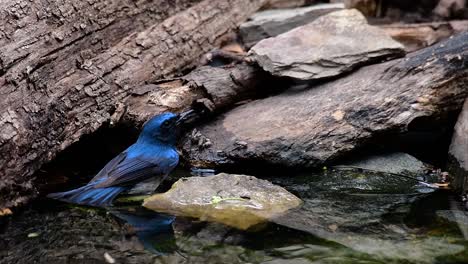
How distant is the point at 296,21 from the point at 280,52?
1052 millimetres

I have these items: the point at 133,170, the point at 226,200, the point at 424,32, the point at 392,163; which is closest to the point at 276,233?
the point at 226,200

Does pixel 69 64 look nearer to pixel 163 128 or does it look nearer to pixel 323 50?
pixel 163 128

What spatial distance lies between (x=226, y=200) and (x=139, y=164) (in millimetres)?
717

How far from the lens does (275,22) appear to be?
18.6 ft

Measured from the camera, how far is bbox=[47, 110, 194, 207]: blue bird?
3859mm

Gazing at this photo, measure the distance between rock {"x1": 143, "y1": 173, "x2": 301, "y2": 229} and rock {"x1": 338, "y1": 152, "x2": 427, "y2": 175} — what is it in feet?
2.62

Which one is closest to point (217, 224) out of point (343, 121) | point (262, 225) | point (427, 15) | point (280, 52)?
point (262, 225)

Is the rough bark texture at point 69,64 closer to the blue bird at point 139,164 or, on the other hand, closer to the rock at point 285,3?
the blue bird at point 139,164

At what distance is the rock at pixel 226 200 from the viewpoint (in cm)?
362

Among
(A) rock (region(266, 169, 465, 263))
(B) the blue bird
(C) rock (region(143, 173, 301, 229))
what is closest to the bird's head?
(B) the blue bird

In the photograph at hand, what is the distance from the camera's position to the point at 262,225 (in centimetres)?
348

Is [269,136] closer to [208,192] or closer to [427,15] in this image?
[208,192]

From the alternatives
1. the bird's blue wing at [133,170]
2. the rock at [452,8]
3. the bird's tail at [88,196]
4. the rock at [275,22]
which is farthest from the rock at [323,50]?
the bird's tail at [88,196]

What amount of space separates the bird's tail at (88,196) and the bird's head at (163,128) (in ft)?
1.77
